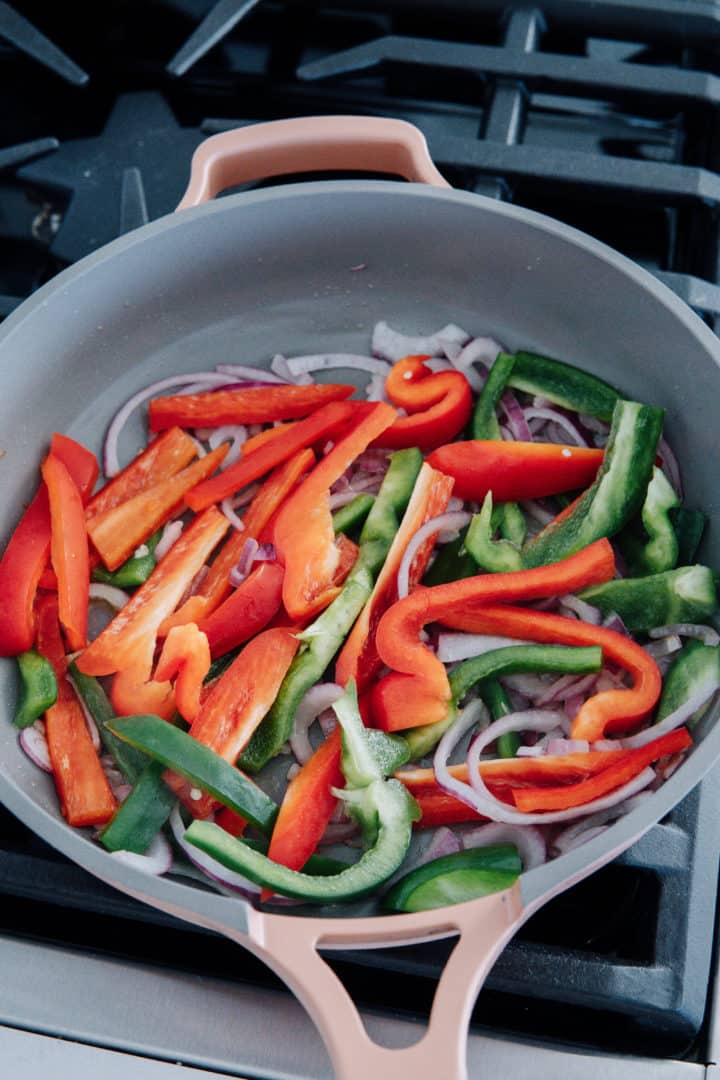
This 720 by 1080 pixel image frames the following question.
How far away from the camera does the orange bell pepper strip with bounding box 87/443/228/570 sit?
1442mm

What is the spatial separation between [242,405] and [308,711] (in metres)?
0.46

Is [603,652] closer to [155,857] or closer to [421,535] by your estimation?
[421,535]

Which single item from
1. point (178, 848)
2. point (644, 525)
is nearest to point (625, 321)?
point (644, 525)

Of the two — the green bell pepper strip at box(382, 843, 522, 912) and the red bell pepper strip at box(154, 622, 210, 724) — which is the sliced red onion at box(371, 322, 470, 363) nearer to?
the red bell pepper strip at box(154, 622, 210, 724)

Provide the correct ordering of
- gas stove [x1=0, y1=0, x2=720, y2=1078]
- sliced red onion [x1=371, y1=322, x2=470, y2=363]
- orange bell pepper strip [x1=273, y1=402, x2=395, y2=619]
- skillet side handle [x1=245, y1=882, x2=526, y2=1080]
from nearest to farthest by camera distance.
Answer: skillet side handle [x1=245, y1=882, x2=526, y2=1080]
gas stove [x1=0, y1=0, x2=720, y2=1078]
orange bell pepper strip [x1=273, y1=402, x2=395, y2=619]
sliced red onion [x1=371, y1=322, x2=470, y2=363]

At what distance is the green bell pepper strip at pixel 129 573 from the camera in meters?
1.45

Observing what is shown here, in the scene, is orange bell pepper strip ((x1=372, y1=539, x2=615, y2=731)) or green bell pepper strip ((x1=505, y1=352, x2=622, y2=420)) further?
green bell pepper strip ((x1=505, y1=352, x2=622, y2=420))

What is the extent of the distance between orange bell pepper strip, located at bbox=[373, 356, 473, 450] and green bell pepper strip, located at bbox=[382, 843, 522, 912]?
58 centimetres

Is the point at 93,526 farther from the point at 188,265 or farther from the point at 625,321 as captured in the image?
the point at 625,321

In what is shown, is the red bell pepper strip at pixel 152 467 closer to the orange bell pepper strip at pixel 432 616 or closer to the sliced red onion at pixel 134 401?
the sliced red onion at pixel 134 401

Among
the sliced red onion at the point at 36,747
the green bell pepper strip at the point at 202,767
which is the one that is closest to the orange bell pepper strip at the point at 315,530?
the green bell pepper strip at the point at 202,767

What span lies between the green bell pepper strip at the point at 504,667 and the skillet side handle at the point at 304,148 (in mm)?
634

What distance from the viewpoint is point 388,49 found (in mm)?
1685

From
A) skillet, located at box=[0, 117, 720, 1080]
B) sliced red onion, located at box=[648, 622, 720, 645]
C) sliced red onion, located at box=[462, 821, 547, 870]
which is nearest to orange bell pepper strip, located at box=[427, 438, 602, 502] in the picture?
skillet, located at box=[0, 117, 720, 1080]
